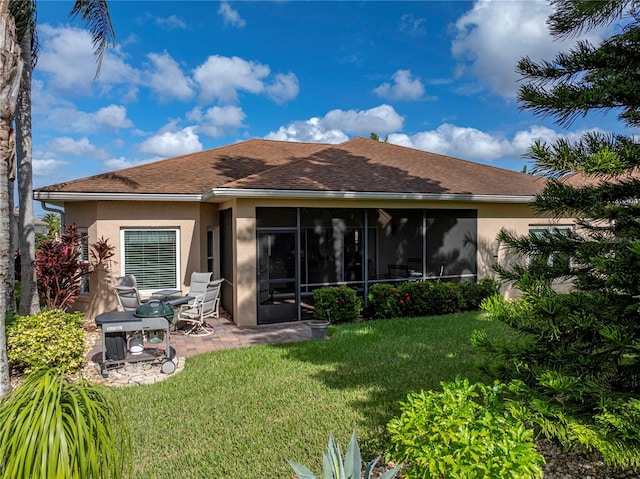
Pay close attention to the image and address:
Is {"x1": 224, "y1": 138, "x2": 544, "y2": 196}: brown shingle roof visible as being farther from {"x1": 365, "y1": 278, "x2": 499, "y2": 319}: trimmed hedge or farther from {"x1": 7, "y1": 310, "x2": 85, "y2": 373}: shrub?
{"x1": 7, "y1": 310, "x2": 85, "y2": 373}: shrub

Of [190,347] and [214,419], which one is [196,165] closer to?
[190,347]

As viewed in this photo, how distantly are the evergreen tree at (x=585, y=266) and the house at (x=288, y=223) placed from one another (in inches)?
277

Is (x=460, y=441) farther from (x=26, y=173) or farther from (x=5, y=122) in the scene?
(x=26, y=173)

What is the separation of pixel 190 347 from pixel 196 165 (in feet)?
27.3

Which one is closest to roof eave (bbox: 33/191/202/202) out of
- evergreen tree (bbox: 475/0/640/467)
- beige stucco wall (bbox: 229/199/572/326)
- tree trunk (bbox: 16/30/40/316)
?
tree trunk (bbox: 16/30/40/316)

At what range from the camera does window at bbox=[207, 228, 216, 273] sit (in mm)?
13680

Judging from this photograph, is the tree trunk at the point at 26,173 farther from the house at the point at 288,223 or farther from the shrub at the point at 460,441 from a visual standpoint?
the shrub at the point at 460,441

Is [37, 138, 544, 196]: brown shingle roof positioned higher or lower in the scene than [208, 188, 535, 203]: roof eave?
higher

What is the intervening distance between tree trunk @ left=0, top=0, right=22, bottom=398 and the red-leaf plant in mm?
5484

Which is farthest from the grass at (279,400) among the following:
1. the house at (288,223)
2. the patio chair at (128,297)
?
the patio chair at (128,297)

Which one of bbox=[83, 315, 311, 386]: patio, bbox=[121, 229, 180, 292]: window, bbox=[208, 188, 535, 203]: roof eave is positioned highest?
bbox=[208, 188, 535, 203]: roof eave

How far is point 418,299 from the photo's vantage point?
12.1 m

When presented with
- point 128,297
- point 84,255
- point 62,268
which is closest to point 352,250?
point 128,297

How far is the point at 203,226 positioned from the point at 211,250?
1.05 metres
